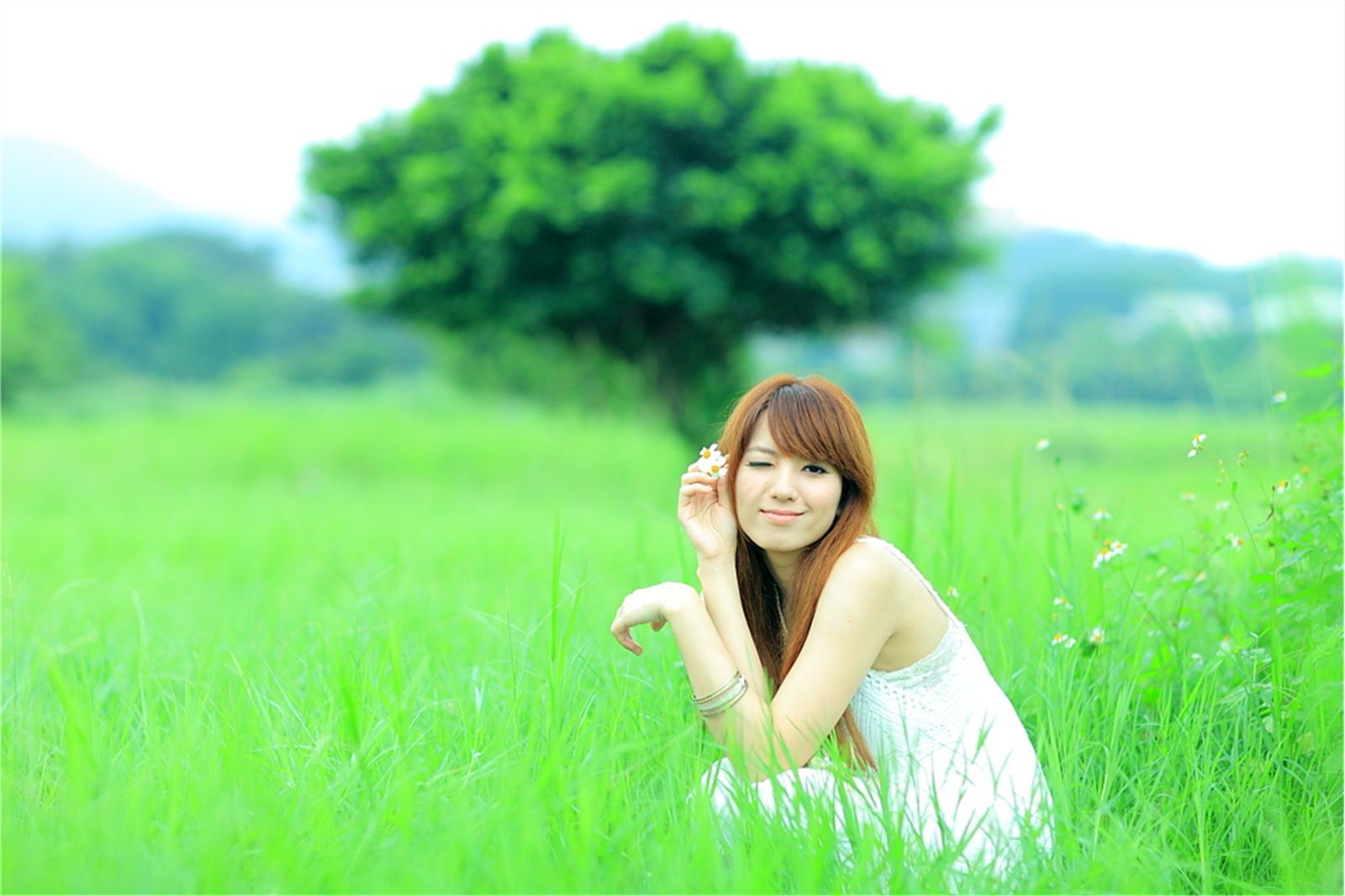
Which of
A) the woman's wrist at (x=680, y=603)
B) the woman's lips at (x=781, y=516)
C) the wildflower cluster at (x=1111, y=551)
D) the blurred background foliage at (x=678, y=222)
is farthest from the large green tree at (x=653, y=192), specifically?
the woman's wrist at (x=680, y=603)

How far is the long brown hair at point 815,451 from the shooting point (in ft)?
8.29

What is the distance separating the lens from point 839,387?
262 cm

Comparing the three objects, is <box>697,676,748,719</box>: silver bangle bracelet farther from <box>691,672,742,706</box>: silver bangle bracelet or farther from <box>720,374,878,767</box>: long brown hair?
<box>720,374,878,767</box>: long brown hair

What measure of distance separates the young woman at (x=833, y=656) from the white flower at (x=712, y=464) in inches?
0.4

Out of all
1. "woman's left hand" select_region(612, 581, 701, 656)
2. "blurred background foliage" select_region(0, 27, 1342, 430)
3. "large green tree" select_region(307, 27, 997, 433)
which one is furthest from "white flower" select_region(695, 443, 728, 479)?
"large green tree" select_region(307, 27, 997, 433)

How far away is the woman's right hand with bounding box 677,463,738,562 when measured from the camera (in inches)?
103

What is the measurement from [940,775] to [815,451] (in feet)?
2.53

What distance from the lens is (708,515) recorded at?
2676 millimetres

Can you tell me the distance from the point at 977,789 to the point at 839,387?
941 millimetres

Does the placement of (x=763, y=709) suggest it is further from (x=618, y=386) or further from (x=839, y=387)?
(x=618, y=386)

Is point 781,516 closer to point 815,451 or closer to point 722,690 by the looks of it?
point 815,451

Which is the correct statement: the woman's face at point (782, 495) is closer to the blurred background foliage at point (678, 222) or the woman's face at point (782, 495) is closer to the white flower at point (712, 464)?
the white flower at point (712, 464)

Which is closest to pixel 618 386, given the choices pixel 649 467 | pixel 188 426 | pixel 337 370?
pixel 649 467

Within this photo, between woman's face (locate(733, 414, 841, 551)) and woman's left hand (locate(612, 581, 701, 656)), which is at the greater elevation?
woman's face (locate(733, 414, 841, 551))
